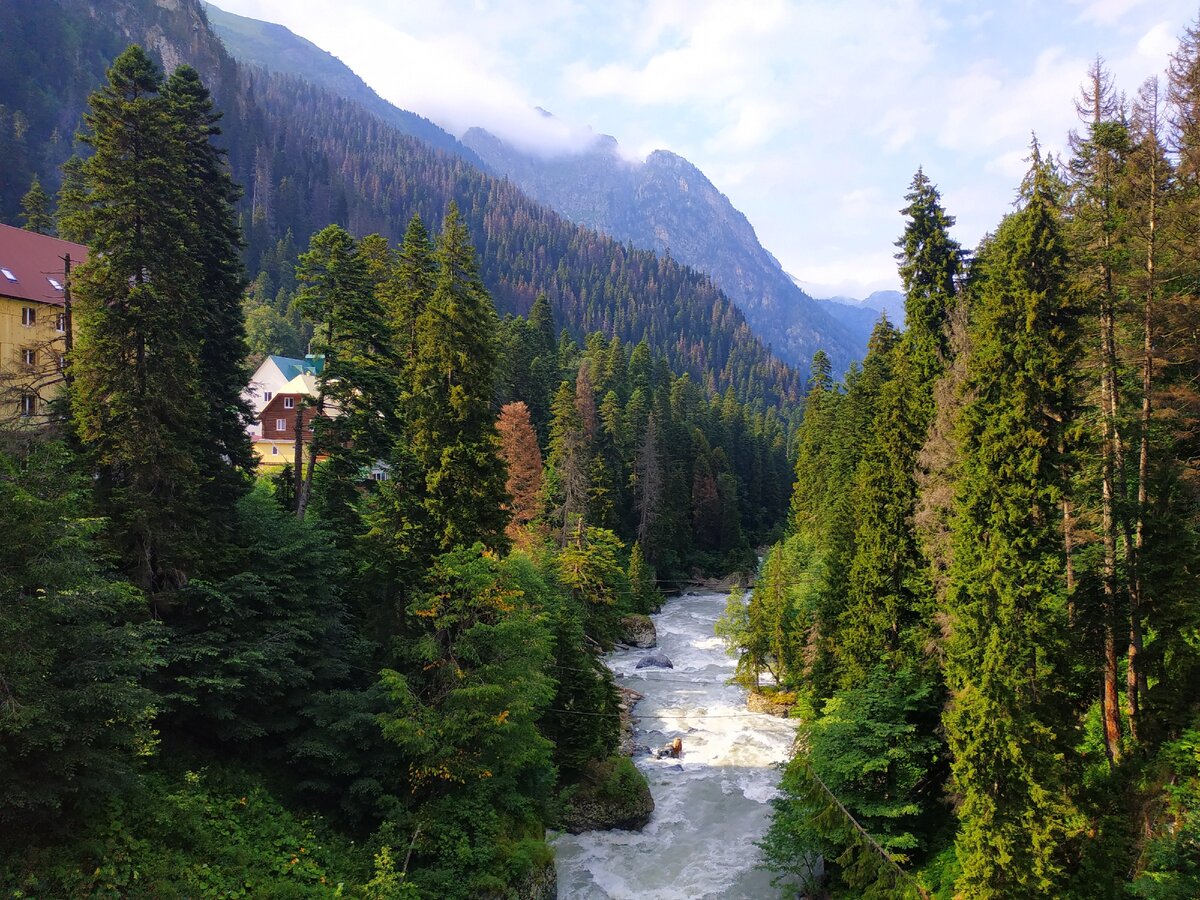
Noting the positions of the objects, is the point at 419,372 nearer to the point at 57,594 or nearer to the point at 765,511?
the point at 57,594

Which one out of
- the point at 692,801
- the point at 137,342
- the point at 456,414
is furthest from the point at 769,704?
the point at 137,342

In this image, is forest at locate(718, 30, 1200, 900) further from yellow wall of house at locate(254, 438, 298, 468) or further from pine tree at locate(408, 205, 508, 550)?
yellow wall of house at locate(254, 438, 298, 468)

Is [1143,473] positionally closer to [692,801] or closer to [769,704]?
[692,801]

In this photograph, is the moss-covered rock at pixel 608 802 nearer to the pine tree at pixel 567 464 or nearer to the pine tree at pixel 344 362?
the pine tree at pixel 344 362

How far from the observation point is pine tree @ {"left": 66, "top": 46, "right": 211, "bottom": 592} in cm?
1748

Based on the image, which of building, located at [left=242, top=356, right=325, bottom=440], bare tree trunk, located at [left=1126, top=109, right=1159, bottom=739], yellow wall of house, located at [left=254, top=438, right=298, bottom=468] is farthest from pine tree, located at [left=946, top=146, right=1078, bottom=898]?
building, located at [left=242, top=356, right=325, bottom=440]

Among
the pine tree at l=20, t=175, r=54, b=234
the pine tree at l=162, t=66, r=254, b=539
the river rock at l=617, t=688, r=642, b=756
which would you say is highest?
the pine tree at l=20, t=175, r=54, b=234

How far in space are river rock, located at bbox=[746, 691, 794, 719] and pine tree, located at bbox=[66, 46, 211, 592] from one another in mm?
30504

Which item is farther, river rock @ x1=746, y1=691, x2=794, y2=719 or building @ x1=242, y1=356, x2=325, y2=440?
building @ x1=242, y1=356, x2=325, y2=440

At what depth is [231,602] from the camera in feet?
57.6

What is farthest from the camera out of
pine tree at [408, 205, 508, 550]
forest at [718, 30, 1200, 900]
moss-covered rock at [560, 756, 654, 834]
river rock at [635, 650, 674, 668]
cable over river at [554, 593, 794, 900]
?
river rock at [635, 650, 674, 668]

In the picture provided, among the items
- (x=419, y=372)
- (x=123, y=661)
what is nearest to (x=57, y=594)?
(x=123, y=661)

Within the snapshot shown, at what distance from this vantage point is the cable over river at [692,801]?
76.3 ft

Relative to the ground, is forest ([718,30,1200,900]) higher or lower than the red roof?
lower
